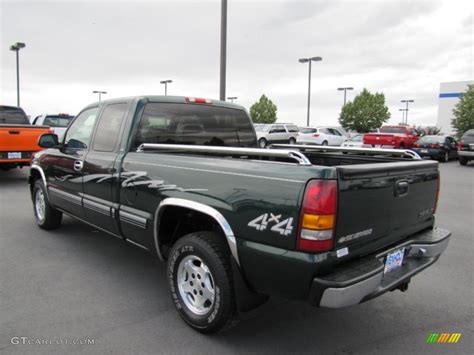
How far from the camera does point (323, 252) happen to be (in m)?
2.40

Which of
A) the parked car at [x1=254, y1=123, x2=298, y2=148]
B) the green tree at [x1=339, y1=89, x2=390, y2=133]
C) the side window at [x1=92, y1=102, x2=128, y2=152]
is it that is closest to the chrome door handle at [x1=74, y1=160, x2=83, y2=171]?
the side window at [x1=92, y1=102, x2=128, y2=152]

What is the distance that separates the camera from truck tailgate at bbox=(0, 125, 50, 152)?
9.16m

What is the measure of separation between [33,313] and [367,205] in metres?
Result: 2.86

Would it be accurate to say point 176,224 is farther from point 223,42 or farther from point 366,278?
point 223,42

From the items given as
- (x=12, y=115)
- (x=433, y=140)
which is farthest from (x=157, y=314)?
(x=433, y=140)

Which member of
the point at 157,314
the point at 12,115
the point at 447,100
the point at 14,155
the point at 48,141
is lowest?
the point at 157,314

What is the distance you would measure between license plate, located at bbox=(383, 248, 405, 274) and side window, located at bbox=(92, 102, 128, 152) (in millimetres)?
2794

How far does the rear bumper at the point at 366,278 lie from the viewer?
2363 mm

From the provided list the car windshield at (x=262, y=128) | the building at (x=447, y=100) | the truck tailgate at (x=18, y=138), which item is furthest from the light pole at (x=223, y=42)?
Answer: the building at (x=447, y=100)

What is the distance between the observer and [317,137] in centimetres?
2686

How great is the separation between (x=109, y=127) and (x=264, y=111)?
61.6m

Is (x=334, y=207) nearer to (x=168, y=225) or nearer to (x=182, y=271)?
(x=182, y=271)

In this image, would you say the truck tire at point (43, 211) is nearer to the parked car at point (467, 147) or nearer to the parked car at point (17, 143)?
the parked car at point (17, 143)

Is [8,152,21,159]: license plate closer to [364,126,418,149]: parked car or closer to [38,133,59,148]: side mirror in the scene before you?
[38,133,59,148]: side mirror
